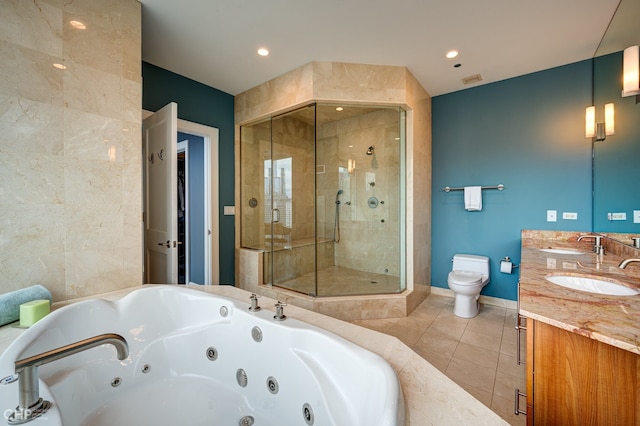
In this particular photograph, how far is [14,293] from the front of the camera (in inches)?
54.4

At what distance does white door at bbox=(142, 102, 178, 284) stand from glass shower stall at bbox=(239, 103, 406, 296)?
1165 mm

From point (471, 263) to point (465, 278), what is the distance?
1.19 ft

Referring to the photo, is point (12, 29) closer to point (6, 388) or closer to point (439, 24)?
point (6, 388)

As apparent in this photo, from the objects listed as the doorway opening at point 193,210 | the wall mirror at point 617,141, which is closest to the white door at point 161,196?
the doorway opening at point 193,210

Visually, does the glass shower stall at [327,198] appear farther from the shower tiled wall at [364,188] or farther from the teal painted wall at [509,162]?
the teal painted wall at [509,162]

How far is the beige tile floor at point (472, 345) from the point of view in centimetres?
173

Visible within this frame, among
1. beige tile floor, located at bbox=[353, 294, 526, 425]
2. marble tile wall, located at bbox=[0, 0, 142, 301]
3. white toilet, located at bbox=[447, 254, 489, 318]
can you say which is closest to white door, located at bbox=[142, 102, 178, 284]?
marble tile wall, located at bbox=[0, 0, 142, 301]

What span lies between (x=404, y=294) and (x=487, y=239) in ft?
4.27

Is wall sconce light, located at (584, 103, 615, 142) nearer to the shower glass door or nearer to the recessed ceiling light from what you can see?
the shower glass door

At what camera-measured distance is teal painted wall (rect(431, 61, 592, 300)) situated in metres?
2.72

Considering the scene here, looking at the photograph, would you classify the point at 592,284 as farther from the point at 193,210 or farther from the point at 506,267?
the point at 193,210

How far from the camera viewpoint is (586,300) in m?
1.09

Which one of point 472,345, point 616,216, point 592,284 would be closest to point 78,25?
point 592,284

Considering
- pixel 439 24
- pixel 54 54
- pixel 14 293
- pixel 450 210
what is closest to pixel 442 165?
pixel 450 210
